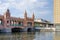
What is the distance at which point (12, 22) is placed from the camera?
26.1 metres

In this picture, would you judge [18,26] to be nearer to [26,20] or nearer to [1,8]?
[26,20]

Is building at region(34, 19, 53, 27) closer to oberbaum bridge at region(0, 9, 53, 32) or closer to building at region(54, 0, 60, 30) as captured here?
oberbaum bridge at region(0, 9, 53, 32)

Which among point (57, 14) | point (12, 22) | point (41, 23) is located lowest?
point (41, 23)

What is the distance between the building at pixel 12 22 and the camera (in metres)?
25.6

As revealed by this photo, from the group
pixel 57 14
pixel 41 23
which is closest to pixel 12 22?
pixel 41 23

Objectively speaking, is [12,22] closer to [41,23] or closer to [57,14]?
[41,23]

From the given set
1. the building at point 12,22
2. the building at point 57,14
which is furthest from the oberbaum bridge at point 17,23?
the building at point 57,14

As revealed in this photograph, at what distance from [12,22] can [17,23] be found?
79 centimetres

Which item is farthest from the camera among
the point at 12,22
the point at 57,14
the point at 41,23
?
the point at 57,14

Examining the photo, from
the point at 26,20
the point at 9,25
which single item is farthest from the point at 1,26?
the point at 26,20

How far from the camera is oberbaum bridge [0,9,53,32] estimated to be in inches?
1009

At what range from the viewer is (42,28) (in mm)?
27422

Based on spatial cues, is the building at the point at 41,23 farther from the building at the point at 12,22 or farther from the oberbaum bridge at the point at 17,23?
the building at the point at 12,22

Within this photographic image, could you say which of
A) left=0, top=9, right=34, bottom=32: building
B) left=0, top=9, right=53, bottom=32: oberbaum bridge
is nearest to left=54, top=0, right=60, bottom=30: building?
left=0, top=9, right=53, bottom=32: oberbaum bridge
